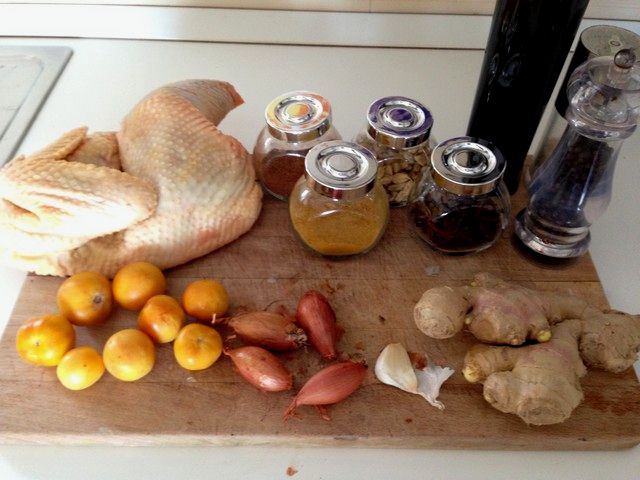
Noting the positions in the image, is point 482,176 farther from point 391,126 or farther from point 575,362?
point 575,362

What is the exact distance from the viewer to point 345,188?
840mm

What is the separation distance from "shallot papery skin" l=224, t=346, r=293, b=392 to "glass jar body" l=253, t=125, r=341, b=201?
34cm

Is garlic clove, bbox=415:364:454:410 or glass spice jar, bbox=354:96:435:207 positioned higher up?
glass spice jar, bbox=354:96:435:207

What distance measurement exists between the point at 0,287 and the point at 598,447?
0.96m

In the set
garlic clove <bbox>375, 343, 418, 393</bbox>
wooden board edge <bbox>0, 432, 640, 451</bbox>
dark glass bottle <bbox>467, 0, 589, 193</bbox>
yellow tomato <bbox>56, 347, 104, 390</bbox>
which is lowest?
wooden board edge <bbox>0, 432, 640, 451</bbox>

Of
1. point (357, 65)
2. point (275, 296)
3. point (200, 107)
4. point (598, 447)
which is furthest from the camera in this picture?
point (357, 65)

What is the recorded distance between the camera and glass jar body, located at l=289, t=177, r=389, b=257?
91cm

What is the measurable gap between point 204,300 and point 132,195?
19 centimetres

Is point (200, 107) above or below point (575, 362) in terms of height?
above

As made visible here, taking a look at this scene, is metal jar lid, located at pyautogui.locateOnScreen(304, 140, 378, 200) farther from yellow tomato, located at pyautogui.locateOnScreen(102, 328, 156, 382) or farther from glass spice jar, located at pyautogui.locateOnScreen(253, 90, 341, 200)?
yellow tomato, located at pyautogui.locateOnScreen(102, 328, 156, 382)

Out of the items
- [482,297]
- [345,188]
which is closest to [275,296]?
[345,188]

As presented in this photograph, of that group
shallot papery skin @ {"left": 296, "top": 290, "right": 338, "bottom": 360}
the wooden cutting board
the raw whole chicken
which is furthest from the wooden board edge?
the raw whole chicken

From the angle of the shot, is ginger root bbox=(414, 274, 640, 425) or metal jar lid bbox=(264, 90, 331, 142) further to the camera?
metal jar lid bbox=(264, 90, 331, 142)

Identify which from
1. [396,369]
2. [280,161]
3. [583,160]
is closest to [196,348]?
[396,369]
